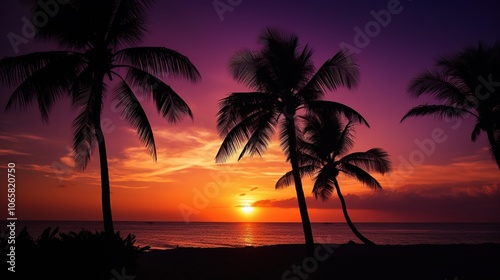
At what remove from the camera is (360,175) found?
71.3 ft

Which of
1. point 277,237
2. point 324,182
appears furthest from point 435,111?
point 277,237

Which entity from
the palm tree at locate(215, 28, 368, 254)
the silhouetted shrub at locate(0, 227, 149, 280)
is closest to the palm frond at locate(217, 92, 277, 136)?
the palm tree at locate(215, 28, 368, 254)

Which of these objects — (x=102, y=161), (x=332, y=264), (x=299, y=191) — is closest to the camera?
(x=102, y=161)

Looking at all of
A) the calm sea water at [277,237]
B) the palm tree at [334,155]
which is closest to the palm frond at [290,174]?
the palm tree at [334,155]

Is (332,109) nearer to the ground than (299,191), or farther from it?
farther from it

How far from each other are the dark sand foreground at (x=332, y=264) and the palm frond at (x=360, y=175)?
6275mm

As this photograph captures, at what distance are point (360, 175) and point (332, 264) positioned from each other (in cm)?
1016

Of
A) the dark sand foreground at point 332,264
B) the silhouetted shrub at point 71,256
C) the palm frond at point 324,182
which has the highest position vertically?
the palm frond at point 324,182

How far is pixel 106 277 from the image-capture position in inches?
320

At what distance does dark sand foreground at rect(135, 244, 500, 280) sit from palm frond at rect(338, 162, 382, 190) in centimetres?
628

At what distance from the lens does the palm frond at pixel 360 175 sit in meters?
21.6

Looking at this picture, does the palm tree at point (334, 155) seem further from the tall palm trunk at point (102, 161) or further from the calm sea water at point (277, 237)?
the calm sea water at point (277, 237)

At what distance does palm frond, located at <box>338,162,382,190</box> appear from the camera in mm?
A: 21578

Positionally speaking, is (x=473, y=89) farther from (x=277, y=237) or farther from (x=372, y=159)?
(x=277, y=237)
